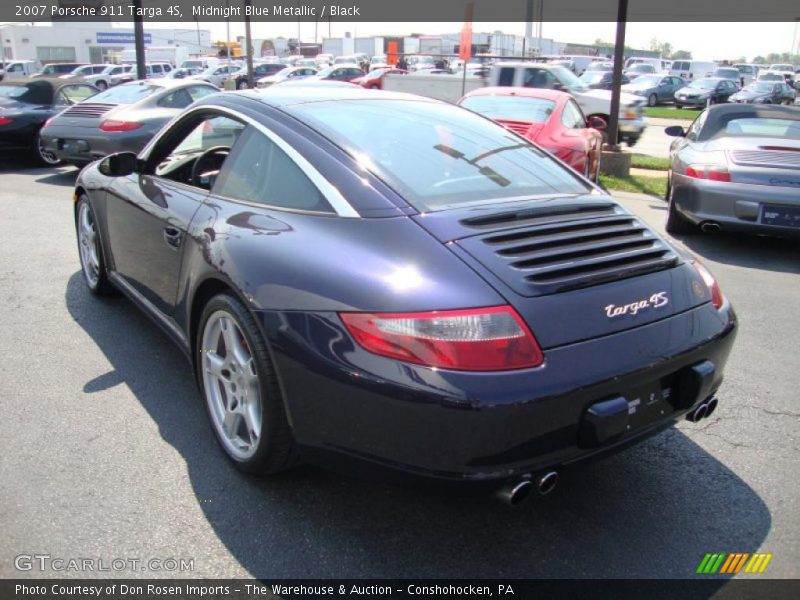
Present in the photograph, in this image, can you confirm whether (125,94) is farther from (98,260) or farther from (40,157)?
(98,260)

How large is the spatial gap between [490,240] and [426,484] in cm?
86

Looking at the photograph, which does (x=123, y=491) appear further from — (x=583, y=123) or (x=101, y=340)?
(x=583, y=123)

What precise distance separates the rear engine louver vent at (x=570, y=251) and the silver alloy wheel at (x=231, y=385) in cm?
99

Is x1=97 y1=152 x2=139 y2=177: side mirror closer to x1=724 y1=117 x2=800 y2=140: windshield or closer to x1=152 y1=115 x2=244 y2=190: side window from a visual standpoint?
x1=152 y1=115 x2=244 y2=190: side window

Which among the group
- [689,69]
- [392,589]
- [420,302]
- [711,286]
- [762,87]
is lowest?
[392,589]

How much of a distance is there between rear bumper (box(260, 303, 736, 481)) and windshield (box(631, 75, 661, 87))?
3515 centimetres

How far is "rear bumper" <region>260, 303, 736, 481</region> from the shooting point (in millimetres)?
2059

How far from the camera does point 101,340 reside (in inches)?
167

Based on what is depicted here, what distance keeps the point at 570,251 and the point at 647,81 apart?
1412 inches

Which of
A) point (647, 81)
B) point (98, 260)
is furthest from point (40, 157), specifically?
point (647, 81)

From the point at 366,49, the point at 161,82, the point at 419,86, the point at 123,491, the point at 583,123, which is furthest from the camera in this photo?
the point at 366,49

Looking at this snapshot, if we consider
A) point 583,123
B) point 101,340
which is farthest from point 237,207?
point 583,123

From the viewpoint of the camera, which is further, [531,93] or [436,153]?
[531,93]

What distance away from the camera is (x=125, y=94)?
10.9m
